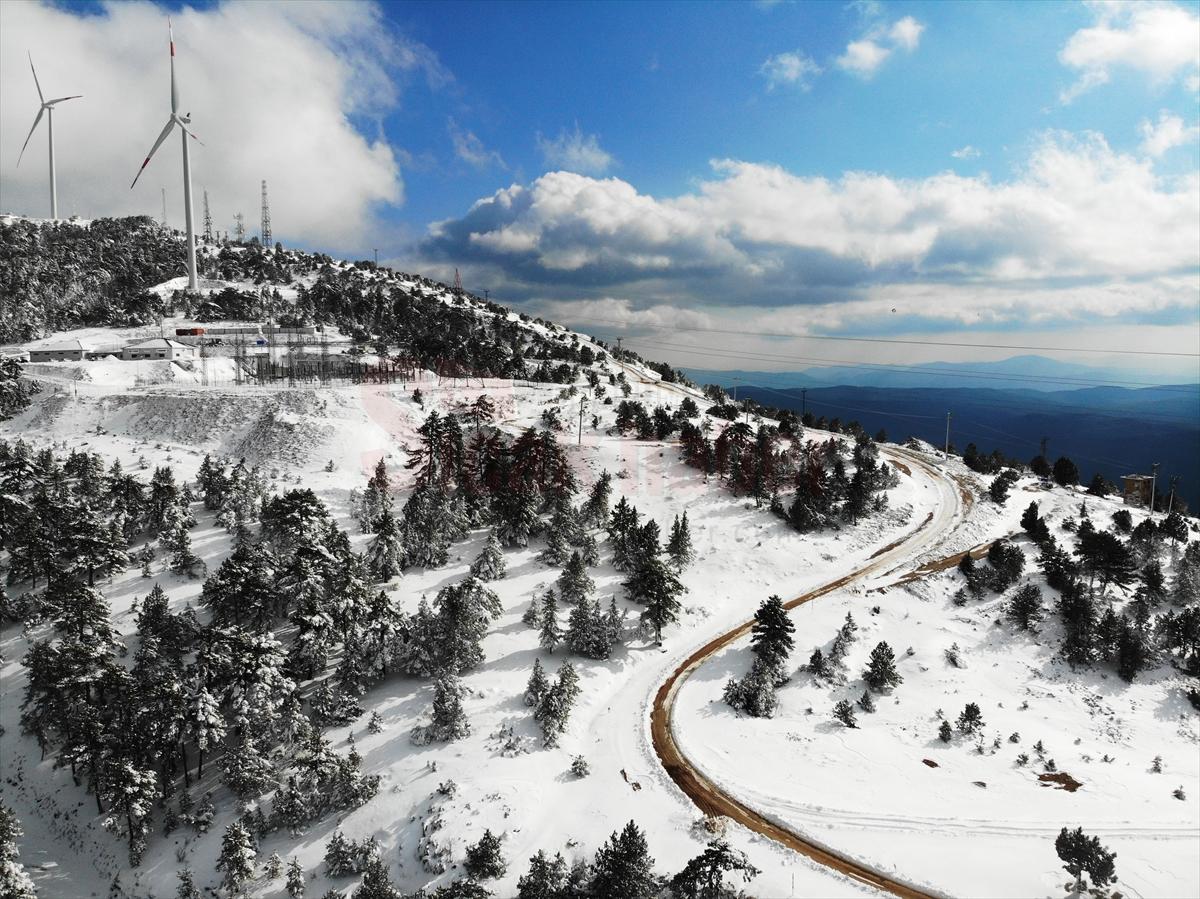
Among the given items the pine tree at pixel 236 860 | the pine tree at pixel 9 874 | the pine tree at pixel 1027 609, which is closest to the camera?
the pine tree at pixel 9 874

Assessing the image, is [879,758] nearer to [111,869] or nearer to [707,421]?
[111,869]

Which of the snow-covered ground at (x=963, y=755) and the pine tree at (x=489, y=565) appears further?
the pine tree at (x=489, y=565)

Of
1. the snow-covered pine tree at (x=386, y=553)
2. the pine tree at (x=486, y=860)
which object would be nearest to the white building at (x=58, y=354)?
the snow-covered pine tree at (x=386, y=553)

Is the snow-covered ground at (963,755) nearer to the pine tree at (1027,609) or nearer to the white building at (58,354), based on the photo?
the pine tree at (1027,609)

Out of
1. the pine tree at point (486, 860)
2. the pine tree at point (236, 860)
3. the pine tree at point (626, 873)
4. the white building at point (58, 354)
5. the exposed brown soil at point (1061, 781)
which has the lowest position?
the exposed brown soil at point (1061, 781)

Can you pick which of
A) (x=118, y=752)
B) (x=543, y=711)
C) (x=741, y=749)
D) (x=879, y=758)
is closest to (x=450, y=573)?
(x=543, y=711)

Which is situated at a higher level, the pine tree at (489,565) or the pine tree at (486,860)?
the pine tree at (489,565)

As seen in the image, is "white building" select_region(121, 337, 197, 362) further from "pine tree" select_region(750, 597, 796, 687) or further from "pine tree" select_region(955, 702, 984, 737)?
"pine tree" select_region(955, 702, 984, 737)

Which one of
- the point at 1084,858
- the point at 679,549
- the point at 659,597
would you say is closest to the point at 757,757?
the point at 659,597

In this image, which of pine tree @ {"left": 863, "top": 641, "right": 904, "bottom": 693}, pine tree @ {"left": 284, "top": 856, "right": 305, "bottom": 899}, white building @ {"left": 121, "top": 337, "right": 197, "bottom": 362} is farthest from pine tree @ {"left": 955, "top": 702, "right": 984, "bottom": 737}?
white building @ {"left": 121, "top": 337, "right": 197, "bottom": 362}
